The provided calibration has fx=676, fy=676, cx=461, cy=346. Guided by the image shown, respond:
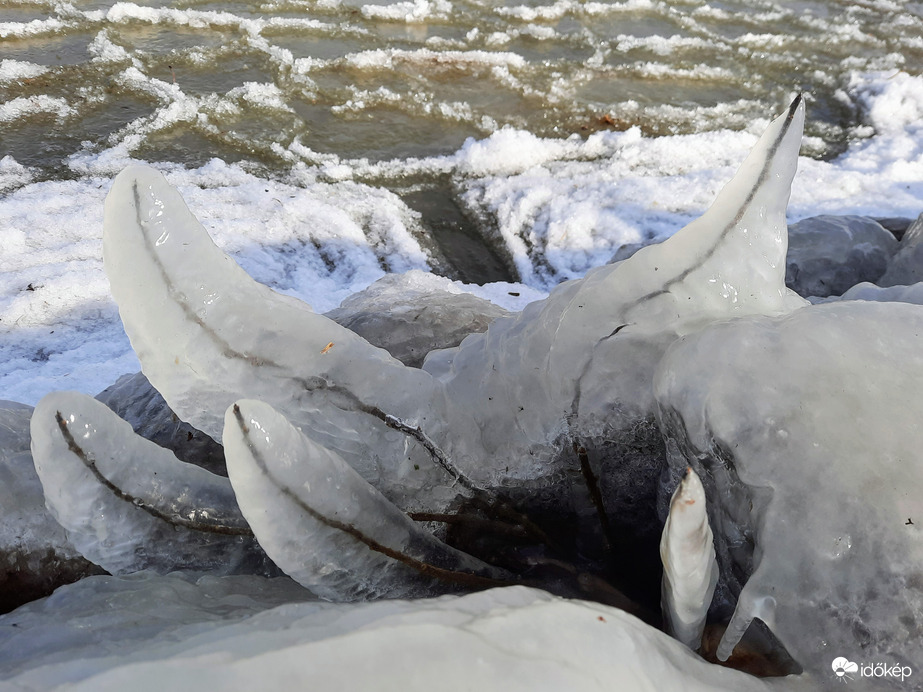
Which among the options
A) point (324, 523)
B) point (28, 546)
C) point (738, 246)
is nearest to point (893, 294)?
point (738, 246)

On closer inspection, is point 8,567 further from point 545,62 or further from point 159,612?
point 545,62

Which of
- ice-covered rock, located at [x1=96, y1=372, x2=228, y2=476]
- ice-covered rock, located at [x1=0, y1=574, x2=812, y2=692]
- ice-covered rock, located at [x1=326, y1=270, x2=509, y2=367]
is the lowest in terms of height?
ice-covered rock, located at [x1=96, y1=372, x2=228, y2=476]

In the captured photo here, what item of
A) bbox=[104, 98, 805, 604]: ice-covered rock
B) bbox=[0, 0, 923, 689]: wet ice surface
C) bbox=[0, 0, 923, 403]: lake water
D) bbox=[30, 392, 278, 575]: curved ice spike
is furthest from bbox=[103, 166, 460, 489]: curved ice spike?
bbox=[0, 0, 923, 403]: lake water

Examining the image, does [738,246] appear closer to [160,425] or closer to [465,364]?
[465,364]

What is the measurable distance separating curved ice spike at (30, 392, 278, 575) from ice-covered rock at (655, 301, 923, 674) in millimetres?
950

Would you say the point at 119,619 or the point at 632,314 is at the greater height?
the point at 632,314

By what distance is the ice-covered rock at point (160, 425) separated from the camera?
188 cm

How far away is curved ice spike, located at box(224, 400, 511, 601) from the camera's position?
1.05 meters

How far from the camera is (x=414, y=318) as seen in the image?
232cm

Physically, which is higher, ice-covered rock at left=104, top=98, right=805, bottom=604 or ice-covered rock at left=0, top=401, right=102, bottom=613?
ice-covered rock at left=104, top=98, right=805, bottom=604

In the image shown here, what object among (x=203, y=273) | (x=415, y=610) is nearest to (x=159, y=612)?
(x=415, y=610)

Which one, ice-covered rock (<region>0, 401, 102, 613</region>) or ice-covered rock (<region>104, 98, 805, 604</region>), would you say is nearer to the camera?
ice-covered rock (<region>104, 98, 805, 604</region>)

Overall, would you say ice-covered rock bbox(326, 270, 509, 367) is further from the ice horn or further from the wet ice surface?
the ice horn

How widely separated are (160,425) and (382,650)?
1.35 m
